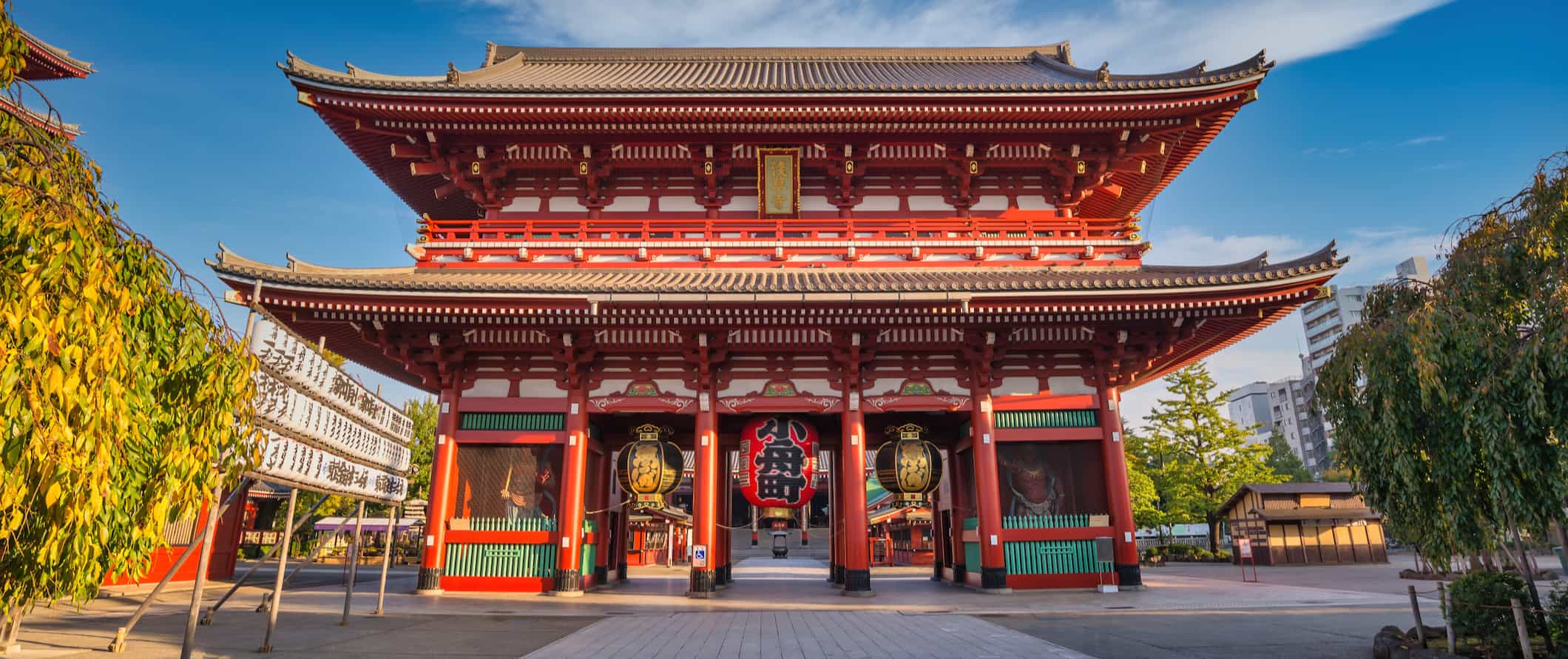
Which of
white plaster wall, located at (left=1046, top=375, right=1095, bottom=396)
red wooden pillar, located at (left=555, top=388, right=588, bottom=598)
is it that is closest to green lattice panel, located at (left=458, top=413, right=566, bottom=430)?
red wooden pillar, located at (left=555, top=388, right=588, bottom=598)

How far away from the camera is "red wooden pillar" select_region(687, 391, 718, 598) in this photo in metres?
14.9

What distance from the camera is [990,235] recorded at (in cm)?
1669

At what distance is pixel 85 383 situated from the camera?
3795mm

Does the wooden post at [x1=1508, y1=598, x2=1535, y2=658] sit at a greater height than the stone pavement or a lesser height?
greater

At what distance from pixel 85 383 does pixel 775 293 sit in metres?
10.4

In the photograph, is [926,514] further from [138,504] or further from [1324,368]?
[138,504]

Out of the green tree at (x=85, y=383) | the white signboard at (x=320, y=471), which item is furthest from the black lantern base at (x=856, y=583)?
the green tree at (x=85, y=383)

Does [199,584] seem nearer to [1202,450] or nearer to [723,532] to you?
[723,532]

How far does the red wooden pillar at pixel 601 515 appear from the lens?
57.1ft

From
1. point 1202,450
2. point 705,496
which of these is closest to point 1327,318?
point 1202,450

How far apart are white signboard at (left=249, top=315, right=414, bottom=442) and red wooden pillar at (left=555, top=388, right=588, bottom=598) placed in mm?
4695

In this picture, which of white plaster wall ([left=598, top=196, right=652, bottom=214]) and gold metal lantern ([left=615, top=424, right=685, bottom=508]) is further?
white plaster wall ([left=598, top=196, right=652, bottom=214])

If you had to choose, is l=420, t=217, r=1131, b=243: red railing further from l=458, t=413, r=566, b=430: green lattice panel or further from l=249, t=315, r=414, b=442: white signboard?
l=249, t=315, r=414, b=442: white signboard

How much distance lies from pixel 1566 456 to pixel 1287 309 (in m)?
8.97
